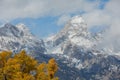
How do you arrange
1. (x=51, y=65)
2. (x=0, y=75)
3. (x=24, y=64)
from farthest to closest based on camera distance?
(x=51, y=65)
(x=24, y=64)
(x=0, y=75)

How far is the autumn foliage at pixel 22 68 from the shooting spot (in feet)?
208

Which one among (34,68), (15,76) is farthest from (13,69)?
(34,68)

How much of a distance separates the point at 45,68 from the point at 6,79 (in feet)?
29.5

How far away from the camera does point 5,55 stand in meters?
66.2

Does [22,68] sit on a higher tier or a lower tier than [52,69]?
lower

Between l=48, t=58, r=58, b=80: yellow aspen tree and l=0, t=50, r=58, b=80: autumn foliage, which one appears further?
l=48, t=58, r=58, b=80: yellow aspen tree

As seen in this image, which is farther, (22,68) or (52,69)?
(52,69)

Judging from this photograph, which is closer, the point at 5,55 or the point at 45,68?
the point at 5,55

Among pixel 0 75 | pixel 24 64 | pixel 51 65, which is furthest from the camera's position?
pixel 51 65

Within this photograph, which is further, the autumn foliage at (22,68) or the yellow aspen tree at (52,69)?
the yellow aspen tree at (52,69)

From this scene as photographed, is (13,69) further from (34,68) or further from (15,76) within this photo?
(34,68)

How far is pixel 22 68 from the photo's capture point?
66.8 meters

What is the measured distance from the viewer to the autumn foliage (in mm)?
63316

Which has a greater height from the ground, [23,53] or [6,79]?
[23,53]
